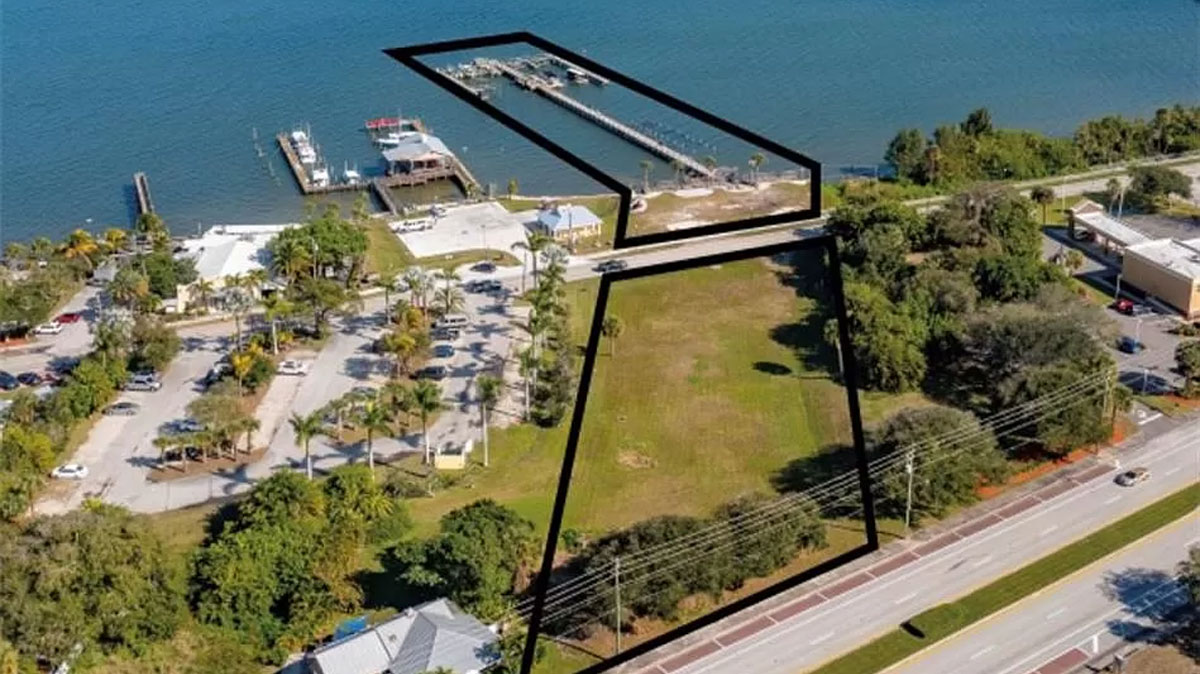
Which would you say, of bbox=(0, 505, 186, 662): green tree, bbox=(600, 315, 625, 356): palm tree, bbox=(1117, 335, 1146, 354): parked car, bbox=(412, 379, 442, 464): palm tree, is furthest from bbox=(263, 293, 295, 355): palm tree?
bbox=(600, 315, 625, 356): palm tree

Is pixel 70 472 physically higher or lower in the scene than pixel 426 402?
lower

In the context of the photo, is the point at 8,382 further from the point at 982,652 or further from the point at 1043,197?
the point at 1043,197

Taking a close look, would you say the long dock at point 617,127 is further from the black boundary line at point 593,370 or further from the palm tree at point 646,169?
the black boundary line at point 593,370

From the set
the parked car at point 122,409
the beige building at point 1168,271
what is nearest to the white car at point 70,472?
the parked car at point 122,409

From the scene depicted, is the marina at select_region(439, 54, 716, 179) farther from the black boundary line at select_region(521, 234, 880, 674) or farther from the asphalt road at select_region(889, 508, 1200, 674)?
the black boundary line at select_region(521, 234, 880, 674)

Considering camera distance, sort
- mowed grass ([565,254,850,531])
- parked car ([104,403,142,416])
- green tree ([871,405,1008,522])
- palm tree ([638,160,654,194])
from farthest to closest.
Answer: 1. palm tree ([638,160,654,194])
2. parked car ([104,403,142,416])
3. green tree ([871,405,1008,522])
4. mowed grass ([565,254,850,531])

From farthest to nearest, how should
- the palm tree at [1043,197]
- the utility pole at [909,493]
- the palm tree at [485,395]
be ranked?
the palm tree at [1043,197]
the palm tree at [485,395]
the utility pole at [909,493]

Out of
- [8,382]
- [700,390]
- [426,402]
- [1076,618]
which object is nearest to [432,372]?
[426,402]
